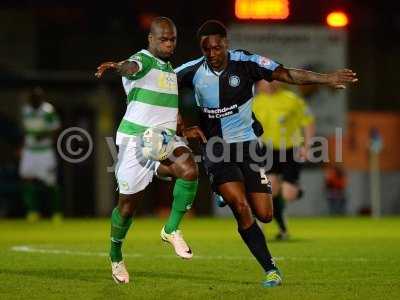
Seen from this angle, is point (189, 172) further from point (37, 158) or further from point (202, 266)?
point (37, 158)

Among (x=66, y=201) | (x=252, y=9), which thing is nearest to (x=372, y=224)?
(x=252, y=9)

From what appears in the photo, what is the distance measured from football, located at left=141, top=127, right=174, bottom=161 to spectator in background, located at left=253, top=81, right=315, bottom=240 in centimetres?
615

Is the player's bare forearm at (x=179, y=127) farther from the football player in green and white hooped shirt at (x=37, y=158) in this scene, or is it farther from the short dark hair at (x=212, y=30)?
the football player in green and white hooped shirt at (x=37, y=158)

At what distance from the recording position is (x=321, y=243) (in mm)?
15547

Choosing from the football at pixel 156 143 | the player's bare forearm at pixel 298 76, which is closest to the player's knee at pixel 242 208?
the football at pixel 156 143

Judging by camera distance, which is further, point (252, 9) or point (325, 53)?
point (325, 53)

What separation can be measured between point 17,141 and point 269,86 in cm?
1123

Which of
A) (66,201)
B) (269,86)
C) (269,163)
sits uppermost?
(269,86)

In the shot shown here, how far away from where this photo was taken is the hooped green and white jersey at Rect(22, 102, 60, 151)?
22.3 metres

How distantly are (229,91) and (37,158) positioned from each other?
1298 cm

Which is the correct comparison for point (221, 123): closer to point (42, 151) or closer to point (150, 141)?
point (150, 141)

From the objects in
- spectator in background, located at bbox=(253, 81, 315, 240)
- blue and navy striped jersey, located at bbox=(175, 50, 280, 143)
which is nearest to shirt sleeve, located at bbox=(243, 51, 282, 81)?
blue and navy striped jersey, located at bbox=(175, 50, 280, 143)

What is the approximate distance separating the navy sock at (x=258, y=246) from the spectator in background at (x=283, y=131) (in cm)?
616

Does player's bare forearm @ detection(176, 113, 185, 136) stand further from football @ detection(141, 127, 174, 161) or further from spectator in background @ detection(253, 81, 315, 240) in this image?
spectator in background @ detection(253, 81, 315, 240)
